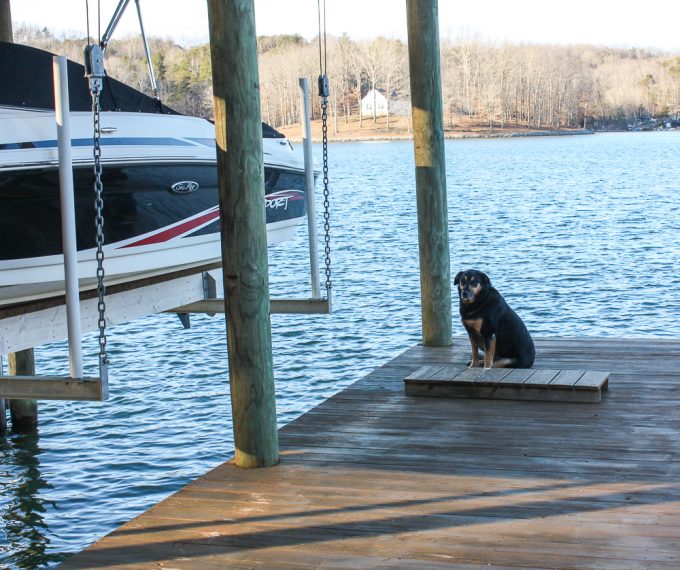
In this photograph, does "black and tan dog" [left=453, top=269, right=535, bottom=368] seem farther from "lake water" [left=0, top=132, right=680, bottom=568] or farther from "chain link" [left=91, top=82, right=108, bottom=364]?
"lake water" [left=0, top=132, right=680, bottom=568]

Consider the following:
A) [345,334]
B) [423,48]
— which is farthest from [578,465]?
[345,334]

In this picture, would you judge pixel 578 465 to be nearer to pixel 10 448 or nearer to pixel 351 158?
pixel 10 448

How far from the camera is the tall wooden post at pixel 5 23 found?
29.4 ft

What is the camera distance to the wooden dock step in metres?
6.80

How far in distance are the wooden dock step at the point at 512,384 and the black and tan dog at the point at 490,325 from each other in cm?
16

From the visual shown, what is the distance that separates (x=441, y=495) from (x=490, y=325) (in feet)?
7.68

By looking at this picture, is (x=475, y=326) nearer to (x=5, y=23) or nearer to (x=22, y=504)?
(x=22, y=504)

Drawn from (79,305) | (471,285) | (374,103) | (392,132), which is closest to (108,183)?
(79,305)

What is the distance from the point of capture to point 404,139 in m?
110

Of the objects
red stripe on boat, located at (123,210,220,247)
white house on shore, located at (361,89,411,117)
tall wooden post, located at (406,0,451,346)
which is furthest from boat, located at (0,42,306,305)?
white house on shore, located at (361,89,411,117)

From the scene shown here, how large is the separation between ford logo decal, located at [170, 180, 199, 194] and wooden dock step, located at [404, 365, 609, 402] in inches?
79.1

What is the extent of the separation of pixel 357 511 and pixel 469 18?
435 feet

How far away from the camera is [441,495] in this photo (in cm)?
509

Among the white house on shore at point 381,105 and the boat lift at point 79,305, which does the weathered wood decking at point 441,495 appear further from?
the white house on shore at point 381,105
